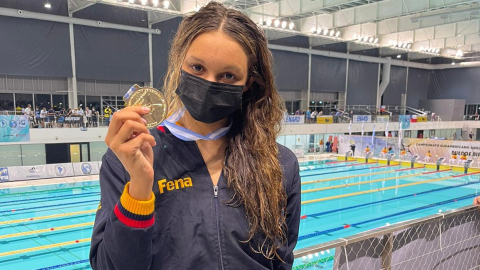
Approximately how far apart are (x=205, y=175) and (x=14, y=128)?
13079 mm

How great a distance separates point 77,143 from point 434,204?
13.6 meters

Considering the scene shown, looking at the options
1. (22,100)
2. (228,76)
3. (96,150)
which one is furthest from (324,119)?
(228,76)

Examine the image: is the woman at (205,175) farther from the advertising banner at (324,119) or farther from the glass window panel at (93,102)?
the advertising banner at (324,119)

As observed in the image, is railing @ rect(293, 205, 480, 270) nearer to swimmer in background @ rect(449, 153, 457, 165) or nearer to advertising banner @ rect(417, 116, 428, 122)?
swimmer in background @ rect(449, 153, 457, 165)

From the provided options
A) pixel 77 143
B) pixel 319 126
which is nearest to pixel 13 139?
pixel 77 143

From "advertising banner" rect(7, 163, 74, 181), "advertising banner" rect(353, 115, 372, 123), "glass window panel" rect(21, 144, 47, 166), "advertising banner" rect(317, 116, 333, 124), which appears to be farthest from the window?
"advertising banner" rect(353, 115, 372, 123)

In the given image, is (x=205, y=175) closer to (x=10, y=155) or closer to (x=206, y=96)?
(x=206, y=96)

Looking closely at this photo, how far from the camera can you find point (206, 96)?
38.6 inches

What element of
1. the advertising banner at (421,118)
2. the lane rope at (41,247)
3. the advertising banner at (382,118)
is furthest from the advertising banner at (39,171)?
the advertising banner at (421,118)

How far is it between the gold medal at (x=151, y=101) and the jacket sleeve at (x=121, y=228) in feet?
0.55

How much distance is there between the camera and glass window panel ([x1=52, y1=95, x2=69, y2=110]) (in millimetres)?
15486

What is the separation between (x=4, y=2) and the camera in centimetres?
1310

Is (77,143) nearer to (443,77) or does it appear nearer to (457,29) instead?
(457,29)

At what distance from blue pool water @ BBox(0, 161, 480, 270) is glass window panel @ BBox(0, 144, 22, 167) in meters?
→ 3.93
